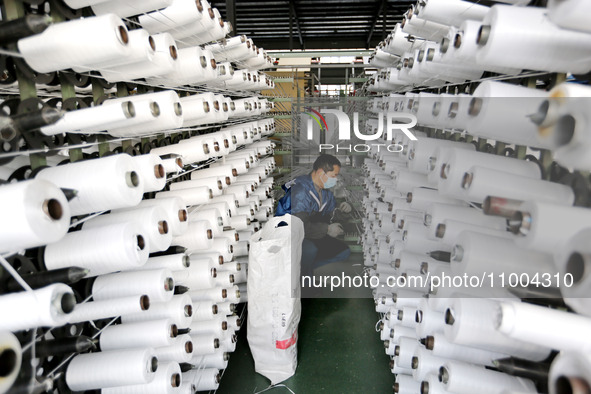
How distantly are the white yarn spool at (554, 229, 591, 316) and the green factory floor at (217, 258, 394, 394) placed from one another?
201cm

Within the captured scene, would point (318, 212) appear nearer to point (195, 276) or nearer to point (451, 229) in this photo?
point (195, 276)

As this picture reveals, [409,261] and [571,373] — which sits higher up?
[571,373]

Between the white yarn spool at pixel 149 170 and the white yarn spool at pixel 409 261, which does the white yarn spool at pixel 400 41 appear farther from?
the white yarn spool at pixel 149 170

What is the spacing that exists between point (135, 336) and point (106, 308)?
0.96 feet

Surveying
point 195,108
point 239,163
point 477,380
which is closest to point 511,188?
point 477,380

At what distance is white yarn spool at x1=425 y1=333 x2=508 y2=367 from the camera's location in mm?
1303

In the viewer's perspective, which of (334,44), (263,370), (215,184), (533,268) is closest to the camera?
(533,268)

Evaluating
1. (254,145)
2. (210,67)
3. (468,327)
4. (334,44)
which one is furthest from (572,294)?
(334,44)

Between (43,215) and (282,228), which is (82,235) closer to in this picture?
(43,215)

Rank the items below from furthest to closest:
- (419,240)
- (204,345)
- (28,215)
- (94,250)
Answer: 1. (204,345)
2. (419,240)
3. (94,250)
4. (28,215)

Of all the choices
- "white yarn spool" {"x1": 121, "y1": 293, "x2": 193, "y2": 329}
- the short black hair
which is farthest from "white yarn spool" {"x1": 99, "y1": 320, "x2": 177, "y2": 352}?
the short black hair

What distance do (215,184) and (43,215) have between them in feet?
4.53

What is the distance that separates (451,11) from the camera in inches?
59.0

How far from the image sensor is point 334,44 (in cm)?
1230
